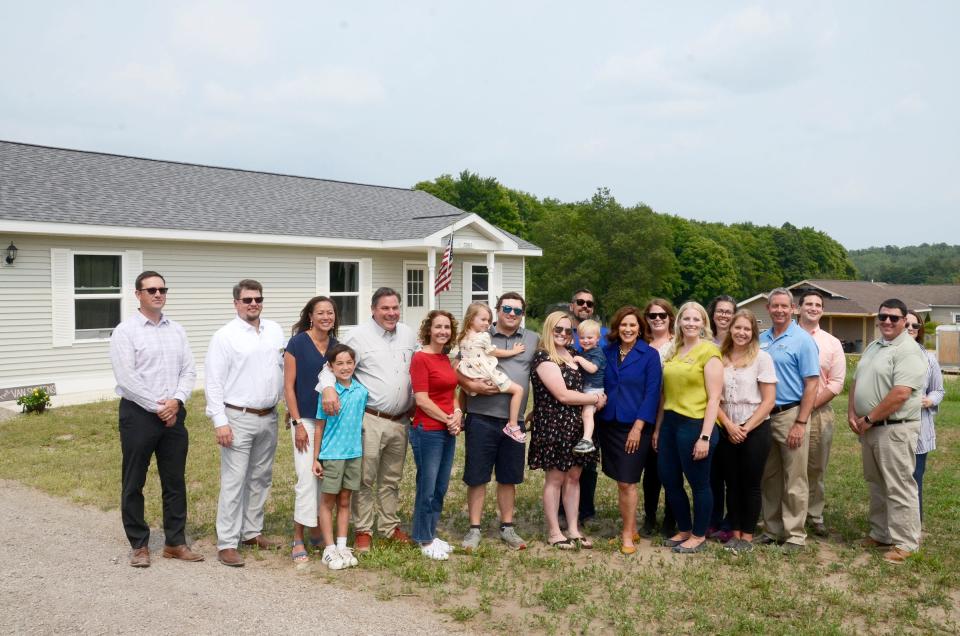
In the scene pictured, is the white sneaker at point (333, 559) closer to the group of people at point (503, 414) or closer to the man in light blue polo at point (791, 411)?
the group of people at point (503, 414)

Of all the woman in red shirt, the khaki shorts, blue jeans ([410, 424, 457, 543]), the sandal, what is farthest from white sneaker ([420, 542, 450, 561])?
the sandal

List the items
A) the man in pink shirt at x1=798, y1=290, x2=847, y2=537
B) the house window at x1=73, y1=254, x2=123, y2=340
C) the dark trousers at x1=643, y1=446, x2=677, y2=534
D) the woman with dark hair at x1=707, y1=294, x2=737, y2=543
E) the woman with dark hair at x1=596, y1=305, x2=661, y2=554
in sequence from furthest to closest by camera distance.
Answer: the house window at x1=73, y1=254, x2=123, y2=340
the dark trousers at x1=643, y1=446, x2=677, y2=534
the man in pink shirt at x1=798, y1=290, x2=847, y2=537
the woman with dark hair at x1=707, y1=294, x2=737, y2=543
the woman with dark hair at x1=596, y1=305, x2=661, y2=554

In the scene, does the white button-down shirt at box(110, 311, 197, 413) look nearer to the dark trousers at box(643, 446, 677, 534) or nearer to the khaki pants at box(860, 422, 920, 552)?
the dark trousers at box(643, 446, 677, 534)

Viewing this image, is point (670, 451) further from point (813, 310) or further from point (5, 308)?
point (5, 308)

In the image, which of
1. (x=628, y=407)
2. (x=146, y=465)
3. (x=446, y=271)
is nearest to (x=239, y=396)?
(x=146, y=465)

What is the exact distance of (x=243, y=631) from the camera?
13.0 ft

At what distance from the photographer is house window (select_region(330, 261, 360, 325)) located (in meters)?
16.6

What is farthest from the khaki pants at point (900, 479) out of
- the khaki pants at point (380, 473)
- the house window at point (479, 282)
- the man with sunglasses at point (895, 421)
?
the house window at point (479, 282)

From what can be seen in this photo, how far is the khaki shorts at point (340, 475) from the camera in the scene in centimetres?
501

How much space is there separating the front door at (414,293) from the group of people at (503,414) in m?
12.7

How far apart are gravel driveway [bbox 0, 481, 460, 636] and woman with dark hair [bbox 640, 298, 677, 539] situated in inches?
89.7

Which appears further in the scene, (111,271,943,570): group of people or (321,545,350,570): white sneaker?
(111,271,943,570): group of people

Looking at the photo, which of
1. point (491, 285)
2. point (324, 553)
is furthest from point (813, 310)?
point (491, 285)

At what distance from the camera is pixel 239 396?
16.5ft
